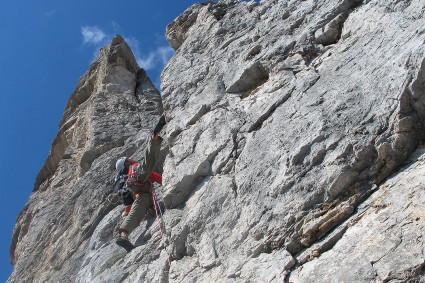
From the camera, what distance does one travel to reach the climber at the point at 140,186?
31.0ft

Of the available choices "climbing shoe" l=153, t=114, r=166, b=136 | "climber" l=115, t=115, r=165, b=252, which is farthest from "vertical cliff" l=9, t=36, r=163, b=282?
"climbing shoe" l=153, t=114, r=166, b=136

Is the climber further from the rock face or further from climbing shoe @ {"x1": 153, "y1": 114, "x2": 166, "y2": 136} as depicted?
the rock face

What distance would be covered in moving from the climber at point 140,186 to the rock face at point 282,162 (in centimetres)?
29

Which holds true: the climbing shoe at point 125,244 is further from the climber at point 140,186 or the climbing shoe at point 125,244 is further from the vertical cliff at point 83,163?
the vertical cliff at point 83,163

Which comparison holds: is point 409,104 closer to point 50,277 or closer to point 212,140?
point 212,140

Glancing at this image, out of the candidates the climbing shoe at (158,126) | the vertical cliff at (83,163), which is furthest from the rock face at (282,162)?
the climbing shoe at (158,126)

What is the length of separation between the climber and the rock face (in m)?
0.29

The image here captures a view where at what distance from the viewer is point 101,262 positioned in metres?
9.46

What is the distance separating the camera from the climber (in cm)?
945

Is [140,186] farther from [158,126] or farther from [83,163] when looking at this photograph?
[83,163]

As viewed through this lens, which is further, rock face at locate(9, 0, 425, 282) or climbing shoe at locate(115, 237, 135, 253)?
climbing shoe at locate(115, 237, 135, 253)

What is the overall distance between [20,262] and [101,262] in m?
4.60

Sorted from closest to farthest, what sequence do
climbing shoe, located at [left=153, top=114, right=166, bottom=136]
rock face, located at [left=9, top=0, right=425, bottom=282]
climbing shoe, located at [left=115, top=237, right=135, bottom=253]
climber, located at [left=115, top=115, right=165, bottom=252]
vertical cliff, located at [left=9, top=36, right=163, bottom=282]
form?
rock face, located at [left=9, top=0, right=425, bottom=282] → climbing shoe, located at [left=115, top=237, right=135, bottom=253] → climbing shoe, located at [left=153, top=114, right=166, bottom=136] → climber, located at [left=115, top=115, right=165, bottom=252] → vertical cliff, located at [left=9, top=36, right=163, bottom=282]

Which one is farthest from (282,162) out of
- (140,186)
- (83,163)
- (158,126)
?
(83,163)
